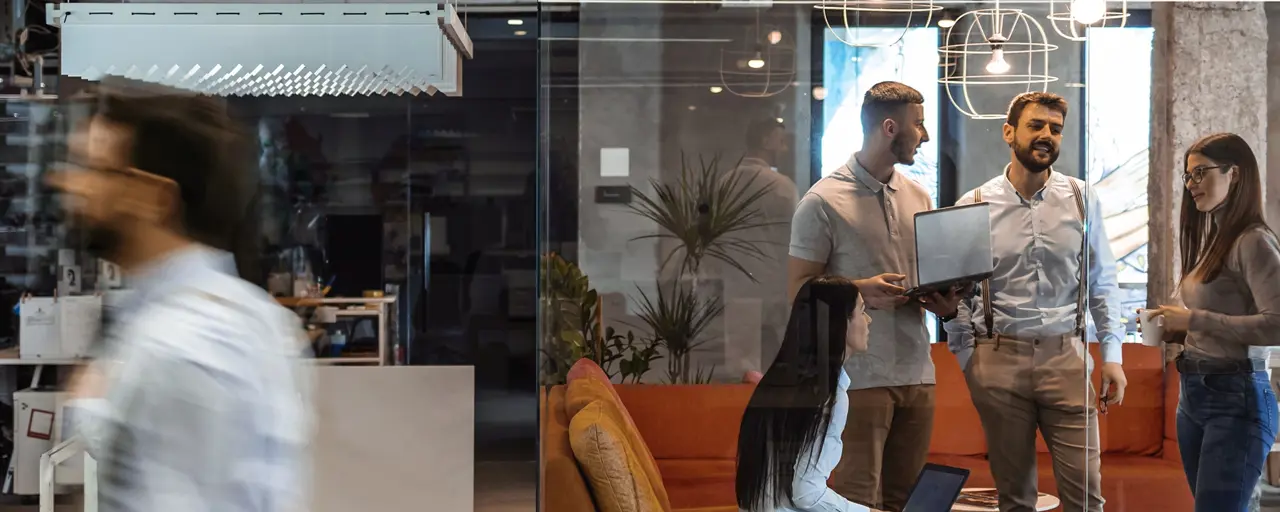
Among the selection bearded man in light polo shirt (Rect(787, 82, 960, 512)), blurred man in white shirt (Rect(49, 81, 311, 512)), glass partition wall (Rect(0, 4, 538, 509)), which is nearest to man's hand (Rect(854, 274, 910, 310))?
bearded man in light polo shirt (Rect(787, 82, 960, 512))

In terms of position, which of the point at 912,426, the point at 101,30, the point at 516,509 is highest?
the point at 101,30

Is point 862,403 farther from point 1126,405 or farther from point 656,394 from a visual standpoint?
point 1126,405

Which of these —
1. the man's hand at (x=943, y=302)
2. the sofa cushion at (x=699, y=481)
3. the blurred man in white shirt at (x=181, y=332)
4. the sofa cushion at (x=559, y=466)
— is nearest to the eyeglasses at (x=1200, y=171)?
the man's hand at (x=943, y=302)

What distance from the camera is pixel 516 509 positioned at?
4148 mm

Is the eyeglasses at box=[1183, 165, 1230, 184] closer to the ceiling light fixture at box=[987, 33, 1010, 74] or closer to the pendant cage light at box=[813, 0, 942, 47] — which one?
the ceiling light fixture at box=[987, 33, 1010, 74]

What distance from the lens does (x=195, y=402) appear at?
4.45 ft

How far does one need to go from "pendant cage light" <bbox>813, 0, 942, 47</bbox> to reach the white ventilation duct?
0.90 metres

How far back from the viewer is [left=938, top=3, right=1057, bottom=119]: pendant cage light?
7.55 ft

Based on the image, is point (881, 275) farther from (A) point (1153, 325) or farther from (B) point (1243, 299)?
→ (B) point (1243, 299)

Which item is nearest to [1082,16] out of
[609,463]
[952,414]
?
[952,414]

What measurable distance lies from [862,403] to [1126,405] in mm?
659

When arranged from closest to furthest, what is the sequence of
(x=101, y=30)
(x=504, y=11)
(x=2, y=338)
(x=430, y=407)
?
(x=101, y=30), (x=430, y=407), (x=2, y=338), (x=504, y=11)

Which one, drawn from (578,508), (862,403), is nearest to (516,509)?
(578,508)

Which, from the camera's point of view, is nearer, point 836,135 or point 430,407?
point 836,135
